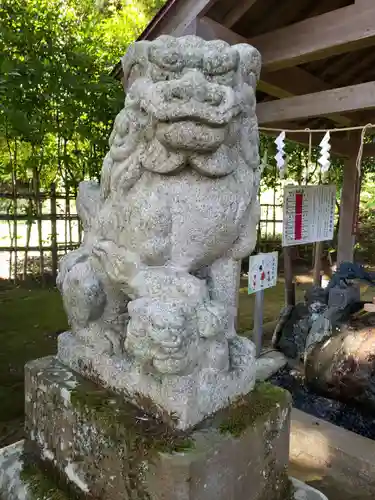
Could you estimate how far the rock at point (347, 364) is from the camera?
309 centimetres

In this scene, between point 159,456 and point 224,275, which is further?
point 224,275

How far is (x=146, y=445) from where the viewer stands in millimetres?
1179

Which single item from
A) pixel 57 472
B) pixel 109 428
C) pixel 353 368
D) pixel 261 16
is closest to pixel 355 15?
pixel 261 16

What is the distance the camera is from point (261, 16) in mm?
3250

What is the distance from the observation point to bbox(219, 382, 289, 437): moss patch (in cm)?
128

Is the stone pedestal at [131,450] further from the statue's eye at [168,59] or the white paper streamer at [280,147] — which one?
the white paper streamer at [280,147]

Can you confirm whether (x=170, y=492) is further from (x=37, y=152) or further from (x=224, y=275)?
(x=37, y=152)

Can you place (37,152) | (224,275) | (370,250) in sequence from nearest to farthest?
(224,275), (37,152), (370,250)

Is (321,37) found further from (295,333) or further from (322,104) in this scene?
(295,333)

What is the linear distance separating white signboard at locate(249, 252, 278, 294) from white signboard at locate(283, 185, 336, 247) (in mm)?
685

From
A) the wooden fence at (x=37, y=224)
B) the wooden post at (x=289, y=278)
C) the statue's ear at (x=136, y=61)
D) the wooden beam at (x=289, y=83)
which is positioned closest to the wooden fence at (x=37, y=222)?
the wooden fence at (x=37, y=224)

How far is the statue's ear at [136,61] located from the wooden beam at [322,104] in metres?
2.07

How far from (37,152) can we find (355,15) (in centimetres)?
419

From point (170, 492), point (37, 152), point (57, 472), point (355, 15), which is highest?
point (355, 15)
